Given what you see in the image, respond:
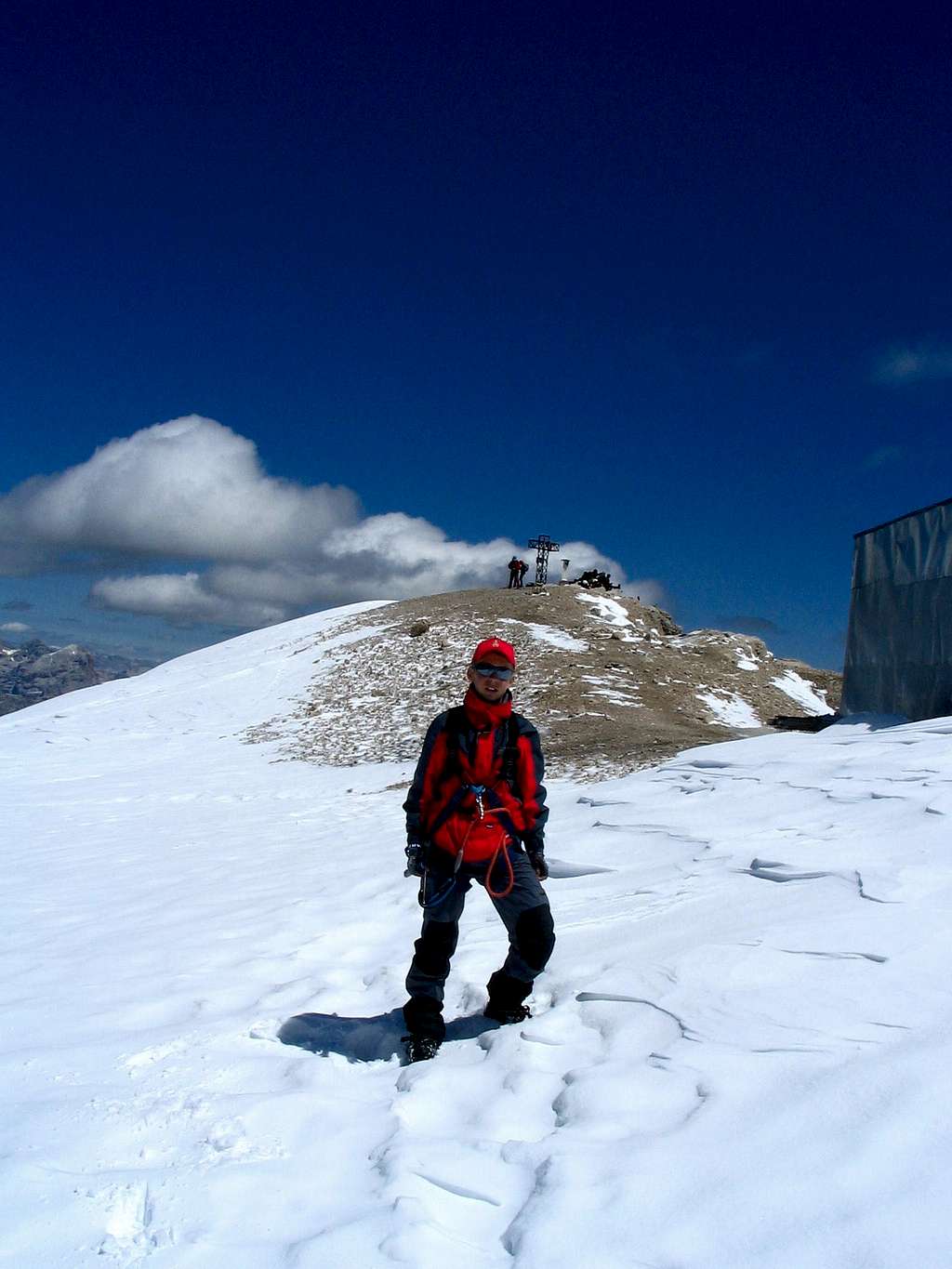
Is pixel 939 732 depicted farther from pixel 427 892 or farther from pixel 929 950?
pixel 427 892

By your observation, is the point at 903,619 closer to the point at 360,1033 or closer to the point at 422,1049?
the point at 360,1033

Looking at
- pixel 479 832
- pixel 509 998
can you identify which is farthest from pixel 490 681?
pixel 509 998

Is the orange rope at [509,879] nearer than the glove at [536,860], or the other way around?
the orange rope at [509,879]

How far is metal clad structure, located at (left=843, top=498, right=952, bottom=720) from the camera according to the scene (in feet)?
43.5

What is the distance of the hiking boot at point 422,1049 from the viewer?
14.4 ft

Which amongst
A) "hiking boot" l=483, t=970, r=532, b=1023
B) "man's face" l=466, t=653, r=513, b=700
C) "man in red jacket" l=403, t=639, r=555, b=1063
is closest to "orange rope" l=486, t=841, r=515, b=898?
"man in red jacket" l=403, t=639, r=555, b=1063

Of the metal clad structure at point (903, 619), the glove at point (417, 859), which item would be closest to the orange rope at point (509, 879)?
the glove at point (417, 859)

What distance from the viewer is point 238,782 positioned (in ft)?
54.2

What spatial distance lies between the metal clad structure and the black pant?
10.2 metres

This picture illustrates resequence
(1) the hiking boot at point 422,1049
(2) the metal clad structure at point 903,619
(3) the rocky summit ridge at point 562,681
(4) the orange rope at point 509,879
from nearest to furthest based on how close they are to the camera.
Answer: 1. (1) the hiking boot at point 422,1049
2. (4) the orange rope at point 509,879
3. (2) the metal clad structure at point 903,619
4. (3) the rocky summit ridge at point 562,681

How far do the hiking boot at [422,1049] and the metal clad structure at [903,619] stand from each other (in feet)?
35.1

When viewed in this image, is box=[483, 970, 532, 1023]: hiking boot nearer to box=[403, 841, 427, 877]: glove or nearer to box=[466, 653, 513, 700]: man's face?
box=[403, 841, 427, 877]: glove

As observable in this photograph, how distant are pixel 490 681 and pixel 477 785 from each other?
520 mm

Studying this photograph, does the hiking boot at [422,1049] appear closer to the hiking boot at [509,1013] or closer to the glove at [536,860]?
the hiking boot at [509,1013]
